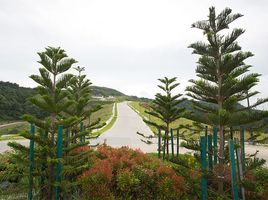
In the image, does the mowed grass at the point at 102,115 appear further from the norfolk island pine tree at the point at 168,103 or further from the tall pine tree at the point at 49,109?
the tall pine tree at the point at 49,109

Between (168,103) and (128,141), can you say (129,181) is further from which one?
(128,141)

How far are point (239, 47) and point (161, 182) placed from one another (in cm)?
406

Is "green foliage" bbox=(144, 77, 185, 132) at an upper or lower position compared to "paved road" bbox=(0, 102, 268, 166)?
upper

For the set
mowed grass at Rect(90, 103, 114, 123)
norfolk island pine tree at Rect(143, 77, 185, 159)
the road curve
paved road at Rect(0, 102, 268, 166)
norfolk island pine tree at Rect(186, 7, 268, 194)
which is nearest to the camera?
norfolk island pine tree at Rect(186, 7, 268, 194)

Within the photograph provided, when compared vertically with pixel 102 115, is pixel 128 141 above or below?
below

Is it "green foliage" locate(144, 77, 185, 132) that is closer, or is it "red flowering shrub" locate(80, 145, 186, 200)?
"red flowering shrub" locate(80, 145, 186, 200)

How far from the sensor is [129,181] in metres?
7.88

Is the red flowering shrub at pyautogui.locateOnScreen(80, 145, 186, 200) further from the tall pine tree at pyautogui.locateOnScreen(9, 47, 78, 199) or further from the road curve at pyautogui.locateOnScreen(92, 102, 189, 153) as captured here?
the road curve at pyautogui.locateOnScreen(92, 102, 189, 153)

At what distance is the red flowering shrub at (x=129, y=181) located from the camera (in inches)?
300

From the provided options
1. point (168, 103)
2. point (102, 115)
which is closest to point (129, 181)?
point (168, 103)

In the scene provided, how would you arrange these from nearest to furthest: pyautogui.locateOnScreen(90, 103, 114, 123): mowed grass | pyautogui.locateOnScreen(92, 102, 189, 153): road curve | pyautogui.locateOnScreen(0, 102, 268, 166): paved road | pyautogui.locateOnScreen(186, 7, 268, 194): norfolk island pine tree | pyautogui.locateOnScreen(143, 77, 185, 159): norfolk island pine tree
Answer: pyautogui.locateOnScreen(186, 7, 268, 194): norfolk island pine tree → pyautogui.locateOnScreen(143, 77, 185, 159): norfolk island pine tree → pyautogui.locateOnScreen(0, 102, 268, 166): paved road → pyautogui.locateOnScreen(92, 102, 189, 153): road curve → pyautogui.locateOnScreen(90, 103, 114, 123): mowed grass

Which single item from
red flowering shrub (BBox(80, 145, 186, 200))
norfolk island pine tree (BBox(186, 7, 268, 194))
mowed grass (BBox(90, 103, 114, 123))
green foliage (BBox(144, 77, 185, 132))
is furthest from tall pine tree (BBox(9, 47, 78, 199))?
mowed grass (BBox(90, 103, 114, 123))

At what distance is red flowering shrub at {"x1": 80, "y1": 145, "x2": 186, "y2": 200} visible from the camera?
25.0 feet

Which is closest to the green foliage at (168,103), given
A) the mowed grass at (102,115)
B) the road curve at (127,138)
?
the road curve at (127,138)
